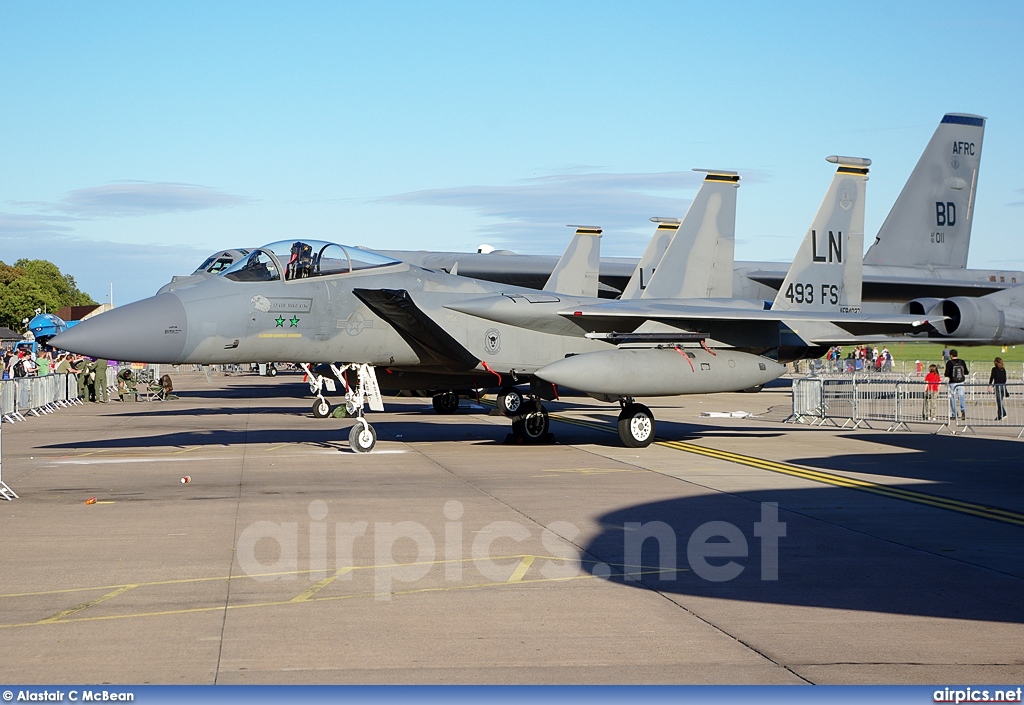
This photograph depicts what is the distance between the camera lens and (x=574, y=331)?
1658cm

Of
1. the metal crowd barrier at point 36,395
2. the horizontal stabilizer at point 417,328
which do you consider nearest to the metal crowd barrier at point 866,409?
the horizontal stabilizer at point 417,328

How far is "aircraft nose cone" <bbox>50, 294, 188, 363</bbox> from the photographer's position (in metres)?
12.6

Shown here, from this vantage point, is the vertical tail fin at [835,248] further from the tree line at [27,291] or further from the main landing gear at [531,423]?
the tree line at [27,291]

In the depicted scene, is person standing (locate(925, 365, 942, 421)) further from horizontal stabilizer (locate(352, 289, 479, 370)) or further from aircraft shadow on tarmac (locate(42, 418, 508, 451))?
horizontal stabilizer (locate(352, 289, 479, 370))

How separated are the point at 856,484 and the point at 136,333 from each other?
29.4 ft

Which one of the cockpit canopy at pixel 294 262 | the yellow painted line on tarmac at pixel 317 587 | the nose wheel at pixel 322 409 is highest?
the cockpit canopy at pixel 294 262

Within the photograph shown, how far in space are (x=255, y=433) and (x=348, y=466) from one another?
6.38 meters

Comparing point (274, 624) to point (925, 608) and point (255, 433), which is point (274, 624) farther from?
point (255, 433)

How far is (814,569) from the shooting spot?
720cm

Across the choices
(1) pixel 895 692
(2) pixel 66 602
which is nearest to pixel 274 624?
(2) pixel 66 602

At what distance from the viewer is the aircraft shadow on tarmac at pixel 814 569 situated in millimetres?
6223

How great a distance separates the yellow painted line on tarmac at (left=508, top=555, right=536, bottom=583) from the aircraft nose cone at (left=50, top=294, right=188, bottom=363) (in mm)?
7327

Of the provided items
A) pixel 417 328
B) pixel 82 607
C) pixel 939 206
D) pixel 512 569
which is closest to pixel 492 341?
pixel 417 328

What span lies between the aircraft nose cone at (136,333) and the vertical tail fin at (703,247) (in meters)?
8.55
